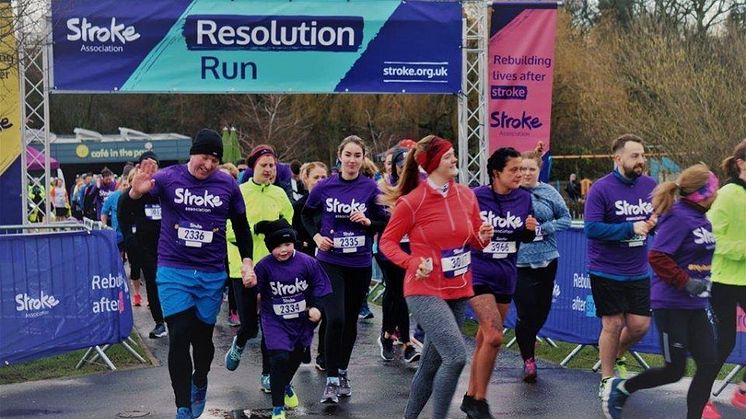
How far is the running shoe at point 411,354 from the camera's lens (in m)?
10.8

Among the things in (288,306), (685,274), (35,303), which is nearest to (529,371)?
(288,306)

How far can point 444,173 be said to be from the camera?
741cm

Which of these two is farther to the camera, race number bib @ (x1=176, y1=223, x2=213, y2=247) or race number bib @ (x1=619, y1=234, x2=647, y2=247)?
race number bib @ (x1=619, y1=234, x2=647, y2=247)

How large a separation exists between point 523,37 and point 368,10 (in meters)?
2.08

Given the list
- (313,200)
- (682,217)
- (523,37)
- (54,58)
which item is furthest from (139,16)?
(682,217)

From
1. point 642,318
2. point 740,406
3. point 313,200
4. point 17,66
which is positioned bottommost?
point 740,406

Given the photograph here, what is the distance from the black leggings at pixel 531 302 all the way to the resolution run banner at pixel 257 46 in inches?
220

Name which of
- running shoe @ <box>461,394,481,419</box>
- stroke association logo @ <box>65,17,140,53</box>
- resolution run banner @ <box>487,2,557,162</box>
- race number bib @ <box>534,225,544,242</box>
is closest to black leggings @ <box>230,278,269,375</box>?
running shoe @ <box>461,394,481,419</box>

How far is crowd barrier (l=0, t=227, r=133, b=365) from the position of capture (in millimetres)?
9867

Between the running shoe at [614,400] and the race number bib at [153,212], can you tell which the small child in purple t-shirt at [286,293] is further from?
the race number bib at [153,212]

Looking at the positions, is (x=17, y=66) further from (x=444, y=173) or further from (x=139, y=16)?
(x=444, y=173)

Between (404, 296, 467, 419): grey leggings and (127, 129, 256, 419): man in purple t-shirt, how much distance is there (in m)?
1.25

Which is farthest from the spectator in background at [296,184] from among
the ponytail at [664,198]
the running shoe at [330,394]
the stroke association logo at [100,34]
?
the ponytail at [664,198]

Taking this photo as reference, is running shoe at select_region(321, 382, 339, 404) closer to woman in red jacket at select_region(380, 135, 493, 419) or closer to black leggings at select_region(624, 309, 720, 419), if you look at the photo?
woman in red jacket at select_region(380, 135, 493, 419)
